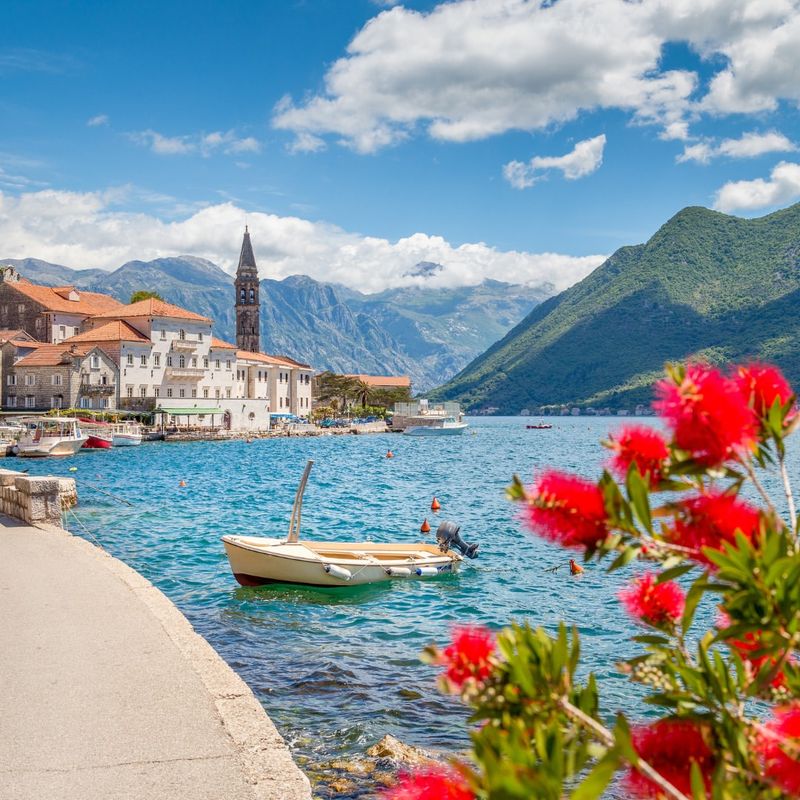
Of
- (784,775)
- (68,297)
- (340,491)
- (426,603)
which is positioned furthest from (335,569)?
(68,297)

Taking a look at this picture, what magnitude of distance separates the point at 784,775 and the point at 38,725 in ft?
21.1

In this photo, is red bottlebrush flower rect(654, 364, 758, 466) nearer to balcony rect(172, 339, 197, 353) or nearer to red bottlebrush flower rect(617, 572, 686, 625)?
red bottlebrush flower rect(617, 572, 686, 625)

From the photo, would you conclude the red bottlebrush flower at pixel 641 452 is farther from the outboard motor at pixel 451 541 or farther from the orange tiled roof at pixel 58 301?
the orange tiled roof at pixel 58 301

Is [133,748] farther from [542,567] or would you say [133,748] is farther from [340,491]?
[340,491]

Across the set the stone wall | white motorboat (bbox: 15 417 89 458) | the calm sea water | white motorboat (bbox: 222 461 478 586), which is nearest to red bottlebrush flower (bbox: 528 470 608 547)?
the calm sea water

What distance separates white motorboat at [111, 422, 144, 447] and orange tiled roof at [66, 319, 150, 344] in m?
11.6

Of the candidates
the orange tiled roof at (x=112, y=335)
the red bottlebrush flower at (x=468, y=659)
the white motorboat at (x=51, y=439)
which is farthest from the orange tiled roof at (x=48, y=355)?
the red bottlebrush flower at (x=468, y=659)

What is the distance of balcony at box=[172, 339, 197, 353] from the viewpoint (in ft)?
323

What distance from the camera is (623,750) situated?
210 centimetres

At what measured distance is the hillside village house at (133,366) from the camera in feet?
293

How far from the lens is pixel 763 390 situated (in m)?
2.68

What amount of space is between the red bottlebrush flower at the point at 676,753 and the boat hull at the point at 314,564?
1647cm

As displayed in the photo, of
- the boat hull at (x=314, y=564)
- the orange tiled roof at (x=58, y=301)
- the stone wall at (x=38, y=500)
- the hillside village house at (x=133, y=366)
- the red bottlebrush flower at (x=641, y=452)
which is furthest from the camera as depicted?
the orange tiled roof at (x=58, y=301)

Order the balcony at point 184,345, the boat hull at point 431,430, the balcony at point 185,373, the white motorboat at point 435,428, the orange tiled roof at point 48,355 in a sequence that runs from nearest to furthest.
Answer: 1. the orange tiled roof at point 48,355
2. the balcony at point 185,373
3. the balcony at point 184,345
4. the boat hull at point 431,430
5. the white motorboat at point 435,428
